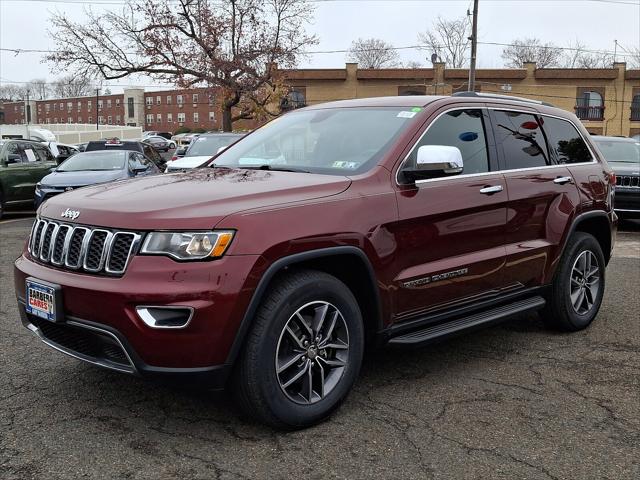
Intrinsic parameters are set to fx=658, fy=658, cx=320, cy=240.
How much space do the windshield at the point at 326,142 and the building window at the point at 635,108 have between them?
48507 millimetres

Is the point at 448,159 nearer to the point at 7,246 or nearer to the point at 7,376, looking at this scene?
the point at 7,376

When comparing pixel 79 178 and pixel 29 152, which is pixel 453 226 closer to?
pixel 79 178

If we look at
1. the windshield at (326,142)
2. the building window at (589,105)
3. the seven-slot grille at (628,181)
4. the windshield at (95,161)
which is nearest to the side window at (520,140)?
the windshield at (326,142)

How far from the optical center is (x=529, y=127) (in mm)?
4984

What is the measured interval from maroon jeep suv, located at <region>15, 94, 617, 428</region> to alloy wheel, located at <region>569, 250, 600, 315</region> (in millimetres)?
259

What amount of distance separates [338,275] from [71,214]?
1.44 metres

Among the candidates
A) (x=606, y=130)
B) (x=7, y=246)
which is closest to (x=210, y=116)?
(x=606, y=130)

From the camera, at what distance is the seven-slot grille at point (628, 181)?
11.4 meters

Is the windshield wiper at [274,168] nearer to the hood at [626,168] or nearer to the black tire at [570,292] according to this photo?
the black tire at [570,292]

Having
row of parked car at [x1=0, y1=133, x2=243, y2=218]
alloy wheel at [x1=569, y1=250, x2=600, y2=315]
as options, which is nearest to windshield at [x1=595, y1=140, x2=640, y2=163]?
row of parked car at [x1=0, y1=133, x2=243, y2=218]

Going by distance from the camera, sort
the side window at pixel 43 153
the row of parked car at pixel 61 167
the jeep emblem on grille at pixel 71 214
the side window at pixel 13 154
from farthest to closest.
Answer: the side window at pixel 43 153 < the side window at pixel 13 154 < the row of parked car at pixel 61 167 < the jeep emblem on grille at pixel 71 214

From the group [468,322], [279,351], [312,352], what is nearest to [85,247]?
[279,351]

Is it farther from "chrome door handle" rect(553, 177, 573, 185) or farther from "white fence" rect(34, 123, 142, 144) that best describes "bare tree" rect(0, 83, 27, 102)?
"chrome door handle" rect(553, 177, 573, 185)

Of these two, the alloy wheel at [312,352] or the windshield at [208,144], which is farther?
the windshield at [208,144]
